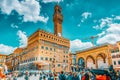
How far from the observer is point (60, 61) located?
54.1 m

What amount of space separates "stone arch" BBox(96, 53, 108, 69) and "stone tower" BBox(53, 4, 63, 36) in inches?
808

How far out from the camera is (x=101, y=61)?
51.1m

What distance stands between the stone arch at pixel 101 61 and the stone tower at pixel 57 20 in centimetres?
2052

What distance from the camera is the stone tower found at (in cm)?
6358

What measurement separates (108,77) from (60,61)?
43398 millimetres

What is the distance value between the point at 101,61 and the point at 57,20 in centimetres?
2769

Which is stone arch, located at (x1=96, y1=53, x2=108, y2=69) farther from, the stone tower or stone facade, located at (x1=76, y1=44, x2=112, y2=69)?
the stone tower

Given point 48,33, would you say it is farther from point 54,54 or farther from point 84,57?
point 84,57

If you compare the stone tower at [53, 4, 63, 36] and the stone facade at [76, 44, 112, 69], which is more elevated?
the stone tower at [53, 4, 63, 36]

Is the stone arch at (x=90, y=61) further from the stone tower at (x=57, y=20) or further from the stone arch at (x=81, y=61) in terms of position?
the stone tower at (x=57, y=20)

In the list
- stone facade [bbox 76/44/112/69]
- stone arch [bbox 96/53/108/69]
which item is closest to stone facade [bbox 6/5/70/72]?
stone facade [bbox 76/44/112/69]

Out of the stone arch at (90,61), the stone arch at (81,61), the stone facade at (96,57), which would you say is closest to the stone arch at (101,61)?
the stone facade at (96,57)

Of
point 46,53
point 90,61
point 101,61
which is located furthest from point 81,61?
point 46,53

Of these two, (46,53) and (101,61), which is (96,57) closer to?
(101,61)
